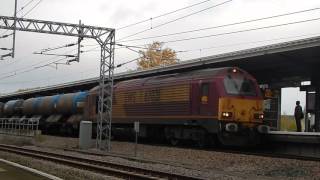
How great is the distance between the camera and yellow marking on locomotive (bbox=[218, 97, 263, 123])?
23.4m

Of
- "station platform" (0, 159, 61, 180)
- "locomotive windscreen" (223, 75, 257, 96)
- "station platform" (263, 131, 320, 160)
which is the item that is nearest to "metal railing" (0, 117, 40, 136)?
"locomotive windscreen" (223, 75, 257, 96)

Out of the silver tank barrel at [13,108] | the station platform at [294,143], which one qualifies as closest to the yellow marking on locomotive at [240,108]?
the station platform at [294,143]

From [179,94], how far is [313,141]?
6.98 m

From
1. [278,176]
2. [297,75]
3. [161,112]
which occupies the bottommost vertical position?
[278,176]

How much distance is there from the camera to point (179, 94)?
25703 mm

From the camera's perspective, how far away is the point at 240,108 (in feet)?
78.5

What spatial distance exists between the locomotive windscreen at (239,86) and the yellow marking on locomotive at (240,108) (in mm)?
339

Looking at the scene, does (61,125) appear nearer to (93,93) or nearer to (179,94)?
(93,93)

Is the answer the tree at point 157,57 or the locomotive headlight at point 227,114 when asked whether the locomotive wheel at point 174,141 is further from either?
the tree at point 157,57

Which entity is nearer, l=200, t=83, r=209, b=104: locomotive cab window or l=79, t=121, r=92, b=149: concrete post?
l=200, t=83, r=209, b=104: locomotive cab window

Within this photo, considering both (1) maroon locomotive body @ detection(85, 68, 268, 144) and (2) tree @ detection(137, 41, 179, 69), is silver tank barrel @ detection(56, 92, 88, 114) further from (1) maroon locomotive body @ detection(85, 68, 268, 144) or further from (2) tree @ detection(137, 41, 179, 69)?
(2) tree @ detection(137, 41, 179, 69)

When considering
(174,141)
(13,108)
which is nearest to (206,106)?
(174,141)

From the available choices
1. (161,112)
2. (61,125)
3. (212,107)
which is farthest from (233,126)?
(61,125)

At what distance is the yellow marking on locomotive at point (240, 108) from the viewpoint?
2338cm
